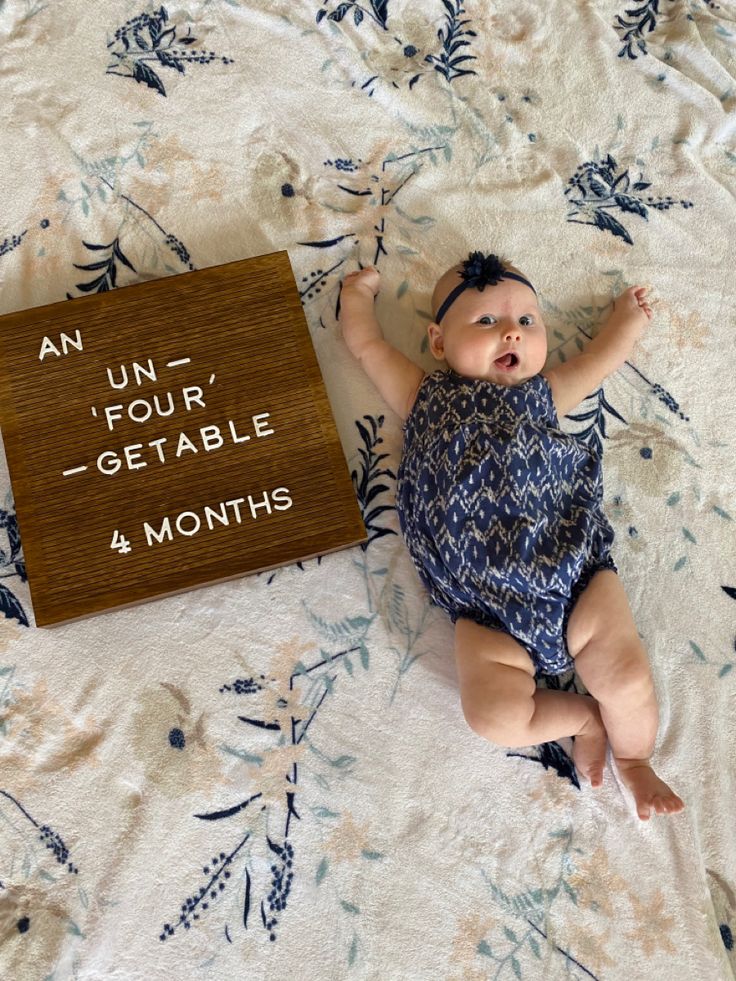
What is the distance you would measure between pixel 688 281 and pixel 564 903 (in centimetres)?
86

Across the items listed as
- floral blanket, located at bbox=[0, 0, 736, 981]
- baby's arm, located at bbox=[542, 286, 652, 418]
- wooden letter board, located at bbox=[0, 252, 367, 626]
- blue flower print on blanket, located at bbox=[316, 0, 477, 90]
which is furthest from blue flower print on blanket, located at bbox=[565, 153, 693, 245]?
wooden letter board, located at bbox=[0, 252, 367, 626]

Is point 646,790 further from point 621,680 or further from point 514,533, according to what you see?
point 514,533

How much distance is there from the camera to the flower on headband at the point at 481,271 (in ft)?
3.50

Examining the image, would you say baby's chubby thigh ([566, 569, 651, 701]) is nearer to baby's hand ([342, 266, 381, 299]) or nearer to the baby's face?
the baby's face

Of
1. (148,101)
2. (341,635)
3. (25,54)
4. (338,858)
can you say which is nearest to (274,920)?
(338,858)

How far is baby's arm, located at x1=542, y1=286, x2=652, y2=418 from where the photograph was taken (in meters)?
1.11

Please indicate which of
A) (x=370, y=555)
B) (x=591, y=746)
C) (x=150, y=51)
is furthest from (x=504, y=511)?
(x=150, y=51)

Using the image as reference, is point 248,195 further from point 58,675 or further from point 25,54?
point 58,675

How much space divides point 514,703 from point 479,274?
1.77ft

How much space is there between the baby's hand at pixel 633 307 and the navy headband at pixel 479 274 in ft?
0.53

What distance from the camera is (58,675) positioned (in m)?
1.02

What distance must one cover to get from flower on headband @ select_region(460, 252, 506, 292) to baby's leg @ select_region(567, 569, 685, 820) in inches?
15.9

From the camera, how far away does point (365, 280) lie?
115 cm

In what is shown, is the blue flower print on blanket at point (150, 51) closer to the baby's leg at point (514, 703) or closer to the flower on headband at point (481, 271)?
the flower on headband at point (481, 271)
